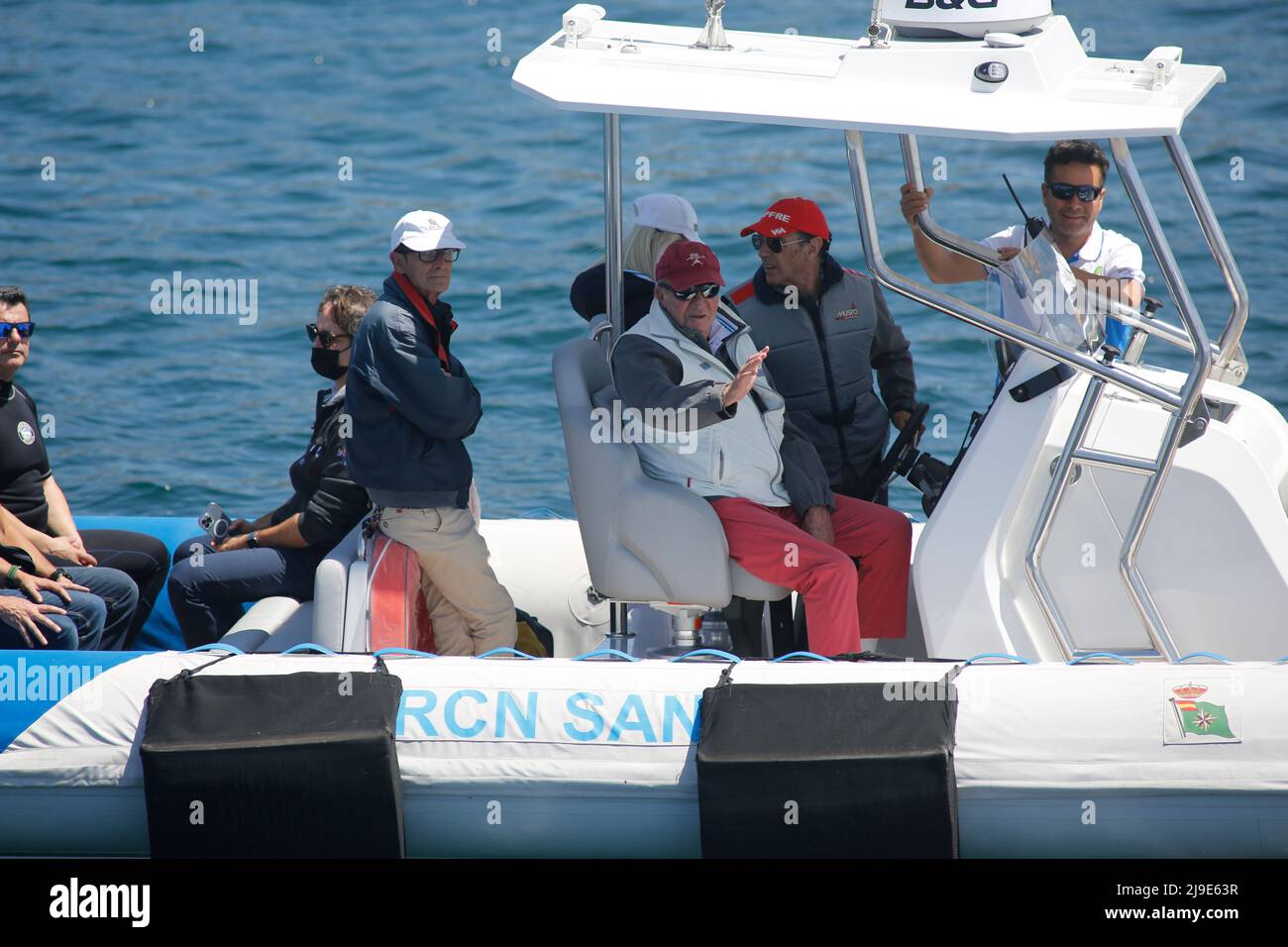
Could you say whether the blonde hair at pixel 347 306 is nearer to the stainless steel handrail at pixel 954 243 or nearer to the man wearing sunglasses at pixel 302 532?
the man wearing sunglasses at pixel 302 532

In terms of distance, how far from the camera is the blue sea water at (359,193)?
810 cm

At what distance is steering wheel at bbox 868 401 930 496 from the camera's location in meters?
4.12

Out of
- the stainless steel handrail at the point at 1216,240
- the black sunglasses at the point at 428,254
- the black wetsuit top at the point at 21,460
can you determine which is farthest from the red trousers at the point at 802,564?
the black wetsuit top at the point at 21,460

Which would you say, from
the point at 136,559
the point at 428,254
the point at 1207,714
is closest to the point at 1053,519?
the point at 1207,714

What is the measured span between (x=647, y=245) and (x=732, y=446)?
64cm

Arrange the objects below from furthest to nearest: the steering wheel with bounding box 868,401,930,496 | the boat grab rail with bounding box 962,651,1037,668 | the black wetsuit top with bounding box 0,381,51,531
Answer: the steering wheel with bounding box 868,401,930,496, the black wetsuit top with bounding box 0,381,51,531, the boat grab rail with bounding box 962,651,1037,668

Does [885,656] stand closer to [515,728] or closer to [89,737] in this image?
[515,728]

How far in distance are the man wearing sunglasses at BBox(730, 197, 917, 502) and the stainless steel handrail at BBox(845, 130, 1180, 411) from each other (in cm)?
29

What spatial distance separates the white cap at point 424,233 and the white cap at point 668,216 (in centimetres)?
56

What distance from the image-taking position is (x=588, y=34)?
3.58 metres

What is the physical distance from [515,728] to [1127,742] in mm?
1252

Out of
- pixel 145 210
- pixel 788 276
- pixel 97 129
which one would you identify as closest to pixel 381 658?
pixel 788 276

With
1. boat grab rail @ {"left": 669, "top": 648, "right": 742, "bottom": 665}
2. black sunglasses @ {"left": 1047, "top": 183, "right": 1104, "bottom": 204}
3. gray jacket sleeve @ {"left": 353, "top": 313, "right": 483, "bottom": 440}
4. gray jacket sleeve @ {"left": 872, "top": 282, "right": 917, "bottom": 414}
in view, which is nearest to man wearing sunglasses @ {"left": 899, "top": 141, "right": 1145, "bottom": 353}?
black sunglasses @ {"left": 1047, "top": 183, "right": 1104, "bottom": 204}

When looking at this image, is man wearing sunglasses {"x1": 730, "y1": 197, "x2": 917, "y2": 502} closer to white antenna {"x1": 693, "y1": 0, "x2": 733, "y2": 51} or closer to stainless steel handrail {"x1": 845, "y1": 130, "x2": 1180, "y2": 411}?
stainless steel handrail {"x1": 845, "y1": 130, "x2": 1180, "y2": 411}
